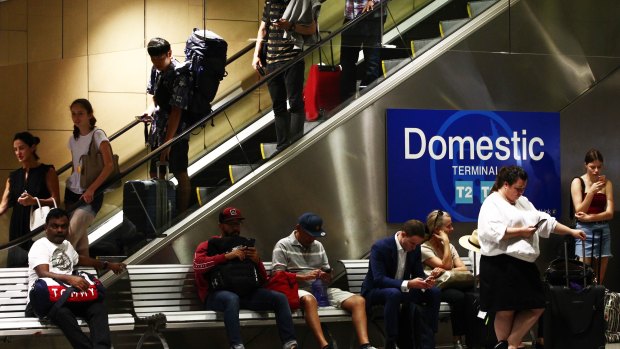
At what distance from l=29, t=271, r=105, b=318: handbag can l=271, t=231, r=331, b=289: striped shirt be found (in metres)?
1.72

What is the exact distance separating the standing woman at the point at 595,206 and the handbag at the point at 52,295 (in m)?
4.81

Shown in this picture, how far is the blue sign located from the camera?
1073cm

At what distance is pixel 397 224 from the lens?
1073 cm

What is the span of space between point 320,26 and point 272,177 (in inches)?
61.8

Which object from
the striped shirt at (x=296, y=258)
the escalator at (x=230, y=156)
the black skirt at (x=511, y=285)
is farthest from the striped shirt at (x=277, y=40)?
the black skirt at (x=511, y=285)

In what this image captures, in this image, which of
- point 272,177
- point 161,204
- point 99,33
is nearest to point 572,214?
point 272,177

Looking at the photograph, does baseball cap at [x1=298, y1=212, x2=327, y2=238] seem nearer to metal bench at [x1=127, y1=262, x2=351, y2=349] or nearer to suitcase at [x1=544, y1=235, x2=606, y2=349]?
metal bench at [x1=127, y1=262, x2=351, y2=349]

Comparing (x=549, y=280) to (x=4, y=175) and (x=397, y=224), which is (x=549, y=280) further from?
(x=4, y=175)

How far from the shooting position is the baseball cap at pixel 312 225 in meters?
9.57

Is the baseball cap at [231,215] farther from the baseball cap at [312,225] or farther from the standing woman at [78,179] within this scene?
the standing woman at [78,179]

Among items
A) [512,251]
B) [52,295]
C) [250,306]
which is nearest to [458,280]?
[512,251]

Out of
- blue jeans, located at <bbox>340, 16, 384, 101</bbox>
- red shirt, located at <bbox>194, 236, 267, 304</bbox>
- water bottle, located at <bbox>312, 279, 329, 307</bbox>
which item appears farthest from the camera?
blue jeans, located at <bbox>340, 16, 384, 101</bbox>

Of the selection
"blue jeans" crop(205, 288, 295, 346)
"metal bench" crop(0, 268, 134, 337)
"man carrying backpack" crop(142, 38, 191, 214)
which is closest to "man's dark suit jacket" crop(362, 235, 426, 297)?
"blue jeans" crop(205, 288, 295, 346)

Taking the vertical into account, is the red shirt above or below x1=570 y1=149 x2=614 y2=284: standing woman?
below
